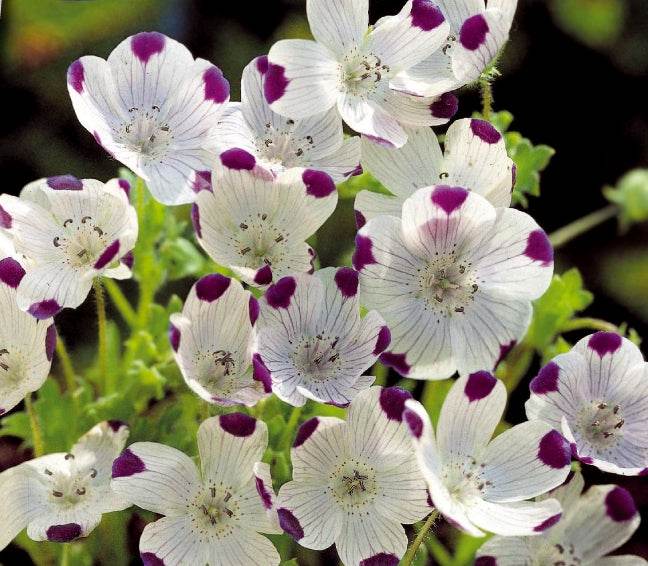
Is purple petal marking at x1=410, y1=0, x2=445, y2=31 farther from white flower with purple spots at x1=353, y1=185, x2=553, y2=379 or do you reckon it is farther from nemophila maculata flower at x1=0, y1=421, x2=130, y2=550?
nemophila maculata flower at x1=0, y1=421, x2=130, y2=550

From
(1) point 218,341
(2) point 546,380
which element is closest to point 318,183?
(1) point 218,341

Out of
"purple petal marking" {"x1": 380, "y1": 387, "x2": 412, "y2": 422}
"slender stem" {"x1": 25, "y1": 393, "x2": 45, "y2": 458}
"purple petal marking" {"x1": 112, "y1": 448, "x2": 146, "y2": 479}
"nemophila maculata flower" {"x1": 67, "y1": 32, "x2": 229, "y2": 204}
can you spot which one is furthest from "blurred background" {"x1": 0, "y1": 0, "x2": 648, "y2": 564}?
"purple petal marking" {"x1": 380, "y1": 387, "x2": 412, "y2": 422}

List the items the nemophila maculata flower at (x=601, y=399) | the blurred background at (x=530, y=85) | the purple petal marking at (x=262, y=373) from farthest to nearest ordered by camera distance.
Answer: the blurred background at (x=530, y=85) < the nemophila maculata flower at (x=601, y=399) < the purple petal marking at (x=262, y=373)

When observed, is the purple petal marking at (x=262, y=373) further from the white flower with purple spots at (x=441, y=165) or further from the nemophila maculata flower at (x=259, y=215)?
the white flower with purple spots at (x=441, y=165)

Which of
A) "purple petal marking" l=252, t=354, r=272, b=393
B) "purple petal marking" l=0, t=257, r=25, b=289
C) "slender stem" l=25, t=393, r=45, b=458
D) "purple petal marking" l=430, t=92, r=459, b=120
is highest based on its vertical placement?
"purple petal marking" l=430, t=92, r=459, b=120

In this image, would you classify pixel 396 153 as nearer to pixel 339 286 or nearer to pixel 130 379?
pixel 339 286

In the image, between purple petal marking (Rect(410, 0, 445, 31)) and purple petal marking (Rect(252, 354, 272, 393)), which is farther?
purple petal marking (Rect(410, 0, 445, 31))

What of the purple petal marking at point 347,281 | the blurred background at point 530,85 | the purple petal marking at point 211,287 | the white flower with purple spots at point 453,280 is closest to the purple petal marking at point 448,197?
the white flower with purple spots at point 453,280

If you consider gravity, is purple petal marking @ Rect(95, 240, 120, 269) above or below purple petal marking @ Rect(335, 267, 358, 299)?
above
